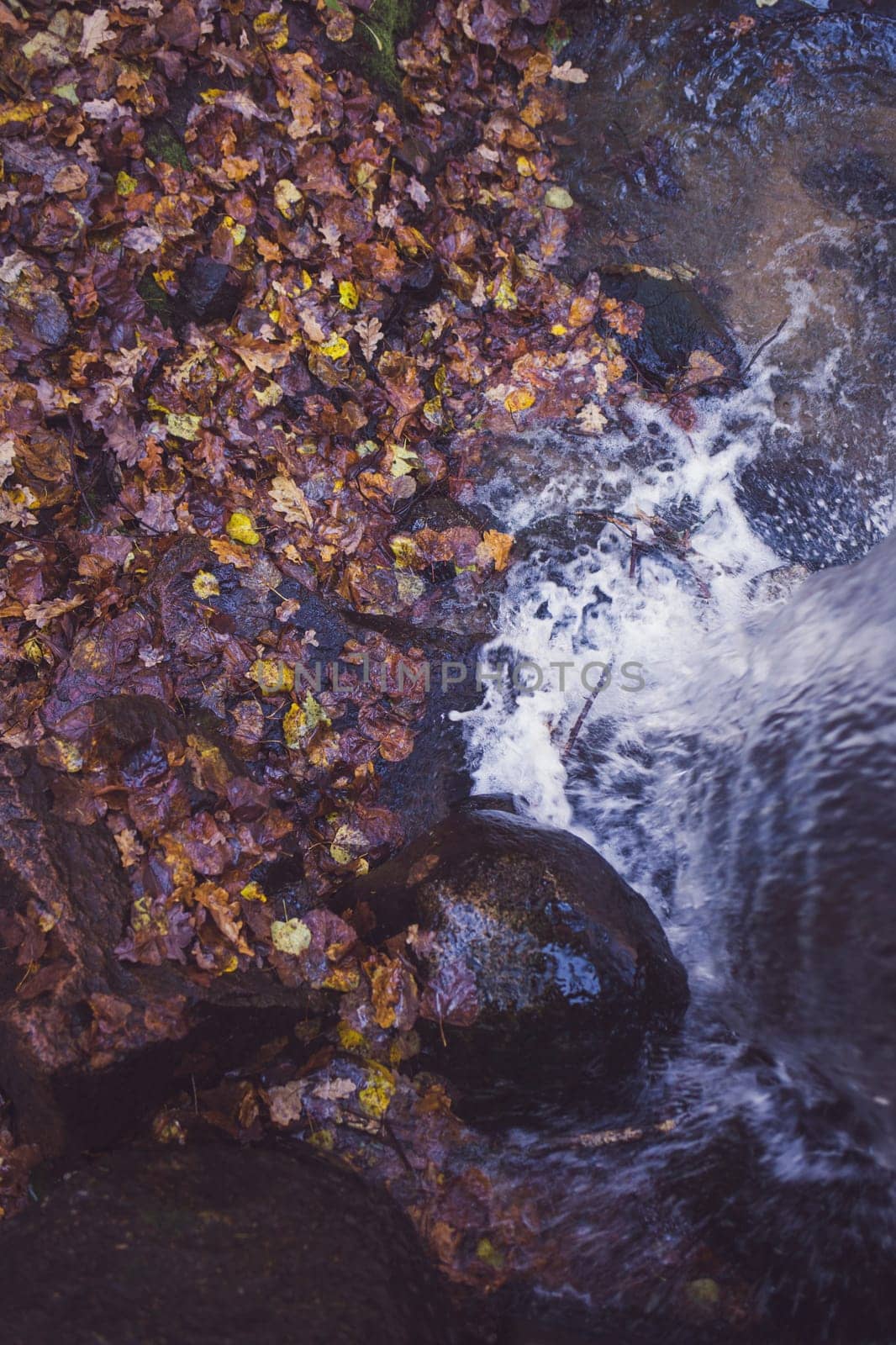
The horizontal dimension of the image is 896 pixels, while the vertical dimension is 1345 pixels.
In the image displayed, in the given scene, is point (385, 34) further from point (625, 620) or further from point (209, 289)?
point (625, 620)

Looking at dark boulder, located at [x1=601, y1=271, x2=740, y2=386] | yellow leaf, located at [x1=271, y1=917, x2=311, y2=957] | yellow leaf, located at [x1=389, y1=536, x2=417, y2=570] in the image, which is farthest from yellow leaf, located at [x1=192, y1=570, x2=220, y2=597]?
dark boulder, located at [x1=601, y1=271, x2=740, y2=386]

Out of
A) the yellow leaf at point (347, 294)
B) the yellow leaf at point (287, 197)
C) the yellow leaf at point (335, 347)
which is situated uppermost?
the yellow leaf at point (287, 197)

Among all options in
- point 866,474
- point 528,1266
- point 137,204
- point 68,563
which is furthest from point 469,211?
point 528,1266

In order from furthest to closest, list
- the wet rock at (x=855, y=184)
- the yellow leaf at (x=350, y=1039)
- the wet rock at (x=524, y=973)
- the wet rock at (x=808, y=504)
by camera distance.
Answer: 1. the wet rock at (x=855, y=184)
2. the wet rock at (x=808, y=504)
3. the yellow leaf at (x=350, y=1039)
4. the wet rock at (x=524, y=973)

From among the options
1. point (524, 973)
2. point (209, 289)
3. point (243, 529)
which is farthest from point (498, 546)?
point (524, 973)

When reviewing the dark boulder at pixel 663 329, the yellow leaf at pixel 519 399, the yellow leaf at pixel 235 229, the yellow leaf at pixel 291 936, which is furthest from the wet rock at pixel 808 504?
the yellow leaf at pixel 291 936

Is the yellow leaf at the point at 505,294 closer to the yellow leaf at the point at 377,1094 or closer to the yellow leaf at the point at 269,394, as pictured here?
the yellow leaf at the point at 269,394

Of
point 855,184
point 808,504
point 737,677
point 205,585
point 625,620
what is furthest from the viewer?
point 855,184
